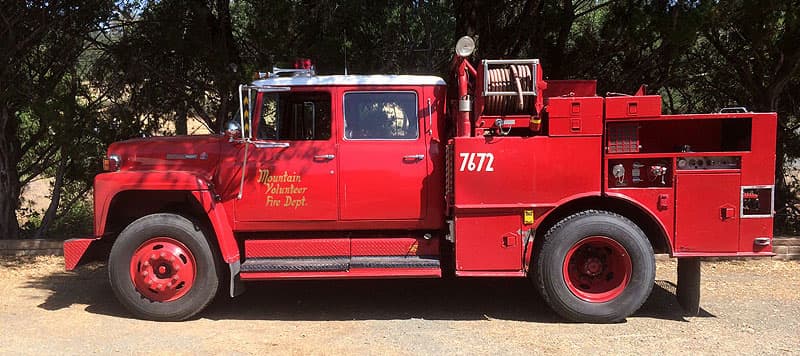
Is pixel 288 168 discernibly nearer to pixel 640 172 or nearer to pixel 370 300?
pixel 370 300

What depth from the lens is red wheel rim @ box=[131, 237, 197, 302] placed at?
5453mm

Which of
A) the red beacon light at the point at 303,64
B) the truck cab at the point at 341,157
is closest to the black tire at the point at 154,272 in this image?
the truck cab at the point at 341,157

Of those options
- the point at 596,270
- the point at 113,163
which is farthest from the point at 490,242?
the point at 113,163

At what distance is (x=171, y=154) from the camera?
5.73 meters

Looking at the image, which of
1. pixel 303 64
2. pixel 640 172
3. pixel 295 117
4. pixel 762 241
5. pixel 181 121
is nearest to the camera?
pixel 762 241

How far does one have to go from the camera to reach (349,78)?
18.4 ft

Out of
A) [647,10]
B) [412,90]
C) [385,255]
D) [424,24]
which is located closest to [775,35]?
[647,10]

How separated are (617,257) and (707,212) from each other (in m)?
0.81

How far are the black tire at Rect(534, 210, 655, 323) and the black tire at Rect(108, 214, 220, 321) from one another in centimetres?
292

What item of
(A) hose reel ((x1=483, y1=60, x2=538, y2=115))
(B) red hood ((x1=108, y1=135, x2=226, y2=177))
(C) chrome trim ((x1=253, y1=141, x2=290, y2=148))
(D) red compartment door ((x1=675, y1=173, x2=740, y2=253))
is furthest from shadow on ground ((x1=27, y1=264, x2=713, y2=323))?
(A) hose reel ((x1=483, y1=60, x2=538, y2=115))

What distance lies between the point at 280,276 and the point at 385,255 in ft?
3.11

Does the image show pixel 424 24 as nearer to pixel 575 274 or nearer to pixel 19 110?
pixel 575 274

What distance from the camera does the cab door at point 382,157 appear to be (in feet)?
18.0

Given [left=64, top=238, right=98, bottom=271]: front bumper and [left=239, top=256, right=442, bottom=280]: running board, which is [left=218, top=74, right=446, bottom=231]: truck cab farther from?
[left=64, top=238, right=98, bottom=271]: front bumper
